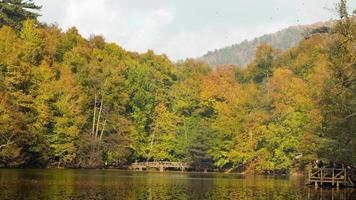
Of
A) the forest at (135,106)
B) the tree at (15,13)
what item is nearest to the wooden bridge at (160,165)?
the forest at (135,106)

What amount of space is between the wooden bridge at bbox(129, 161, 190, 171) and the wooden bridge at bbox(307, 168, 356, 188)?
4191cm

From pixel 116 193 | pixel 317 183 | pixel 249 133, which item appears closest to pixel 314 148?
pixel 317 183

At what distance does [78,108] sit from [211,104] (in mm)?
30558

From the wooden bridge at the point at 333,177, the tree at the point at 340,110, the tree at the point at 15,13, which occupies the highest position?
the tree at the point at 15,13

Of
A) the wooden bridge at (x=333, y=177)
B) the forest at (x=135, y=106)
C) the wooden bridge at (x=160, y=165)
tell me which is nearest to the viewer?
the wooden bridge at (x=333, y=177)

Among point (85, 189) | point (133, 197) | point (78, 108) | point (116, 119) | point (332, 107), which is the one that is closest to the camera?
point (133, 197)

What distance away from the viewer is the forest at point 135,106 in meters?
77.8

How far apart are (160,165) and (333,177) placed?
149 feet

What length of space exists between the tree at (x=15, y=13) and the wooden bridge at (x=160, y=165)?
101ft

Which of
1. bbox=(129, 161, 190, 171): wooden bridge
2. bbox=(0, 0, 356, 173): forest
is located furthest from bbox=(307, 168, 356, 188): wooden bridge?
bbox=(129, 161, 190, 171): wooden bridge

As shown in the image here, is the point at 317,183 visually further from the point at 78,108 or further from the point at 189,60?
the point at 189,60

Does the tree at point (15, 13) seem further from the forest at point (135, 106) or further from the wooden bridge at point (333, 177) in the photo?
the wooden bridge at point (333, 177)

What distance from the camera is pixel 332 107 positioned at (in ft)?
174

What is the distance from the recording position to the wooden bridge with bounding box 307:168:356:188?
182 ft
